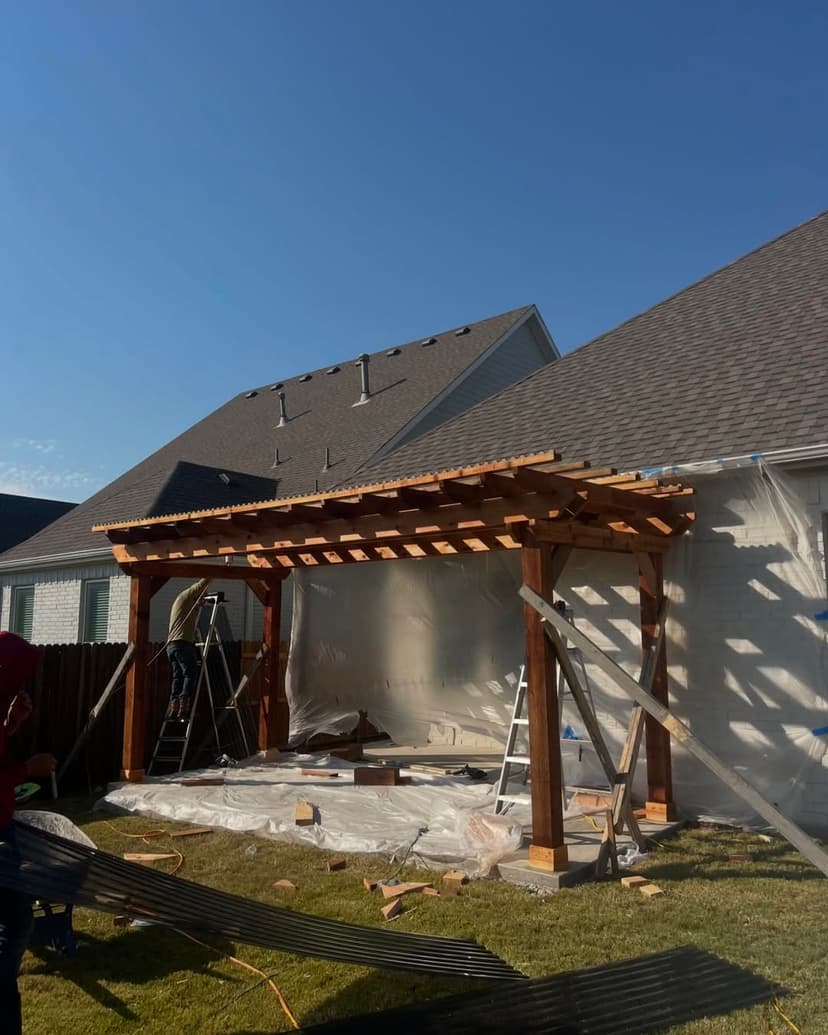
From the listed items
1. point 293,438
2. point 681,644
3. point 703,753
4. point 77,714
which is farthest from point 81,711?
point 293,438

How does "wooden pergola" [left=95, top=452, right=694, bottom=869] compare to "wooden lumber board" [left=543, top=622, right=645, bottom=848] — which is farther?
"wooden lumber board" [left=543, top=622, right=645, bottom=848]

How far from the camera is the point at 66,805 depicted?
7973 millimetres

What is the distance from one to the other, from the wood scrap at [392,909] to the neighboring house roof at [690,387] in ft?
14.2

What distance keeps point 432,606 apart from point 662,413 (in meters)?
3.20

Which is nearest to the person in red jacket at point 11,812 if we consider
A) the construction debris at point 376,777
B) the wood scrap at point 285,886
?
the wood scrap at point 285,886

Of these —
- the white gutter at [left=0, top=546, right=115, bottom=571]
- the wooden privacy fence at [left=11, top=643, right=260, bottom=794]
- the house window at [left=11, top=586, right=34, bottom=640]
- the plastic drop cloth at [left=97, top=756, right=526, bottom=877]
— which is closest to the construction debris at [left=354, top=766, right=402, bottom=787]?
the plastic drop cloth at [left=97, top=756, right=526, bottom=877]

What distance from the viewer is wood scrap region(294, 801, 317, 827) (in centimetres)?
649

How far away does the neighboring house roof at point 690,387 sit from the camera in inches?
282

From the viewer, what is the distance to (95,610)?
14.0 m

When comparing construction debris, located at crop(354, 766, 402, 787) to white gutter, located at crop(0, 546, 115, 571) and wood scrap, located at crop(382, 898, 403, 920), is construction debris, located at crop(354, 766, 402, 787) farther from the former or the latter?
white gutter, located at crop(0, 546, 115, 571)

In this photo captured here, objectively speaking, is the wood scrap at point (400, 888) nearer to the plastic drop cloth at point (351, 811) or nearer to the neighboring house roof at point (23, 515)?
the plastic drop cloth at point (351, 811)

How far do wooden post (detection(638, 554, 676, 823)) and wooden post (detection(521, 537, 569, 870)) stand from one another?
4.43 feet

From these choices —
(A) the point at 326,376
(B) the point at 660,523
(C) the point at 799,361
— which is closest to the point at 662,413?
(C) the point at 799,361

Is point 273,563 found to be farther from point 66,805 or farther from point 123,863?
point 123,863
